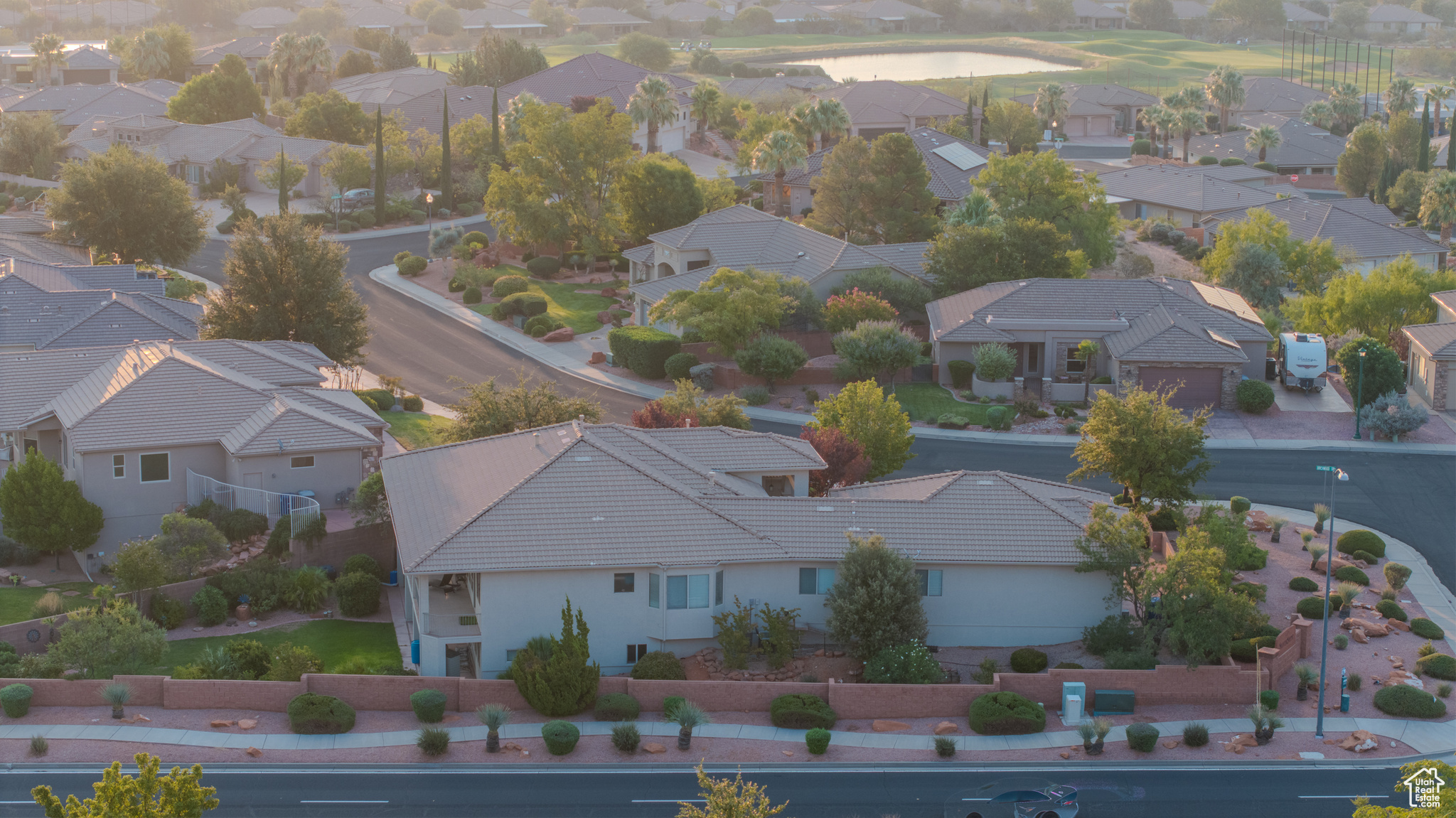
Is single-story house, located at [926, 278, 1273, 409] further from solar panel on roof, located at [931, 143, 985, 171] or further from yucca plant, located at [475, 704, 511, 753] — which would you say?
yucca plant, located at [475, 704, 511, 753]

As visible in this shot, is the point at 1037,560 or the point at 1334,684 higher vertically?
the point at 1037,560

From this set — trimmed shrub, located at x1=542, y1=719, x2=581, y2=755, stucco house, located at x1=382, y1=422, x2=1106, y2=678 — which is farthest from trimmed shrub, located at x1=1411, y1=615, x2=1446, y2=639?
trimmed shrub, located at x1=542, y1=719, x2=581, y2=755

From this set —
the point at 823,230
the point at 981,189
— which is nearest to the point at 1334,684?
the point at 981,189

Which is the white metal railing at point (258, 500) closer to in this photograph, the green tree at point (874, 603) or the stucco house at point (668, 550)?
the stucco house at point (668, 550)

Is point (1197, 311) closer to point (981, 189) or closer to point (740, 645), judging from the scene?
point (981, 189)

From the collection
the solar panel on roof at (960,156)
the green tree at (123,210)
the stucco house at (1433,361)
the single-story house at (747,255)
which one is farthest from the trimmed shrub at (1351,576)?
the green tree at (123,210)
